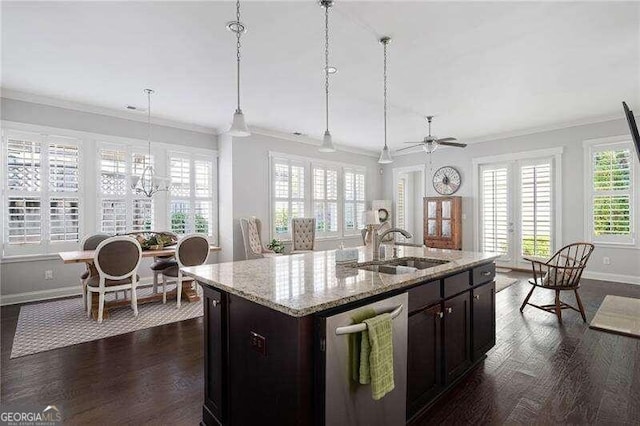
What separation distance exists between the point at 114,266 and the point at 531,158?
738cm

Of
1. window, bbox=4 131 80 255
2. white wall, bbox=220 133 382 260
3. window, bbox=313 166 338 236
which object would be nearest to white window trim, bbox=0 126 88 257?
window, bbox=4 131 80 255

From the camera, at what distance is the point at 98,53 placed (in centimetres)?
341

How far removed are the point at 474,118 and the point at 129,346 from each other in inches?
240

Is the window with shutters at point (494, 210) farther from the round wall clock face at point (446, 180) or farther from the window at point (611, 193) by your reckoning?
the window at point (611, 193)

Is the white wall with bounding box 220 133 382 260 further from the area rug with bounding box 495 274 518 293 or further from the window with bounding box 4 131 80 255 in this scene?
the area rug with bounding box 495 274 518 293

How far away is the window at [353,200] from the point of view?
8.30m

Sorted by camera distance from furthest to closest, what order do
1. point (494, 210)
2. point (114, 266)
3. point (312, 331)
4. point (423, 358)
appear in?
1. point (494, 210)
2. point (114, 266)
3. point (423, 358)
4. point (312, 331)

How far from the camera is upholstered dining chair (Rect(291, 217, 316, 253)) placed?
6611 mm

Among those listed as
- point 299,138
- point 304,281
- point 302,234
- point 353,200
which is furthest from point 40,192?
point 353,200

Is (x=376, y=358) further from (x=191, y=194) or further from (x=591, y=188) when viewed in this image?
A: (x=591, y=188)

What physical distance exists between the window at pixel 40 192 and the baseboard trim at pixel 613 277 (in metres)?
8.66

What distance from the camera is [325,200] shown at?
25.5ft

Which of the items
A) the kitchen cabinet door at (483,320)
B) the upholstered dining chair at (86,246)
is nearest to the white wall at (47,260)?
the upholstered dining chair at (86,246)

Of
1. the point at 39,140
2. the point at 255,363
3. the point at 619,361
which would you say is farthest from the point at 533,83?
the point at 39,140
